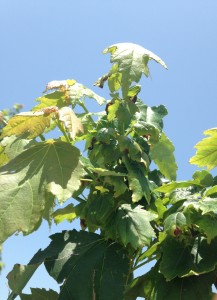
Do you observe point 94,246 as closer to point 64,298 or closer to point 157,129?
point 64,298

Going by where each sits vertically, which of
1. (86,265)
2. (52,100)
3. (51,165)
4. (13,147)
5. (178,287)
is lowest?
(178,287)

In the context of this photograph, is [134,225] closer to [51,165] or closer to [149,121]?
[51,165]

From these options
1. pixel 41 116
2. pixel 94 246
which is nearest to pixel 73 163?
pixel 41 116

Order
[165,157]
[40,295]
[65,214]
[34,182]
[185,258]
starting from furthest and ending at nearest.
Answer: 1. [165,157]
2. [65,214]
3. [40,295]
4. [185,258]
5. [34,182]

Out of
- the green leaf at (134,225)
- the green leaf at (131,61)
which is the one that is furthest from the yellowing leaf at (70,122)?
the green leaf at (134,225)

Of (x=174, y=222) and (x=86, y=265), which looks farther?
(x=86, y=265)

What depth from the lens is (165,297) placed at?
4.88ft

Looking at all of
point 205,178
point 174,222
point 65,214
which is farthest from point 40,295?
point 205,178

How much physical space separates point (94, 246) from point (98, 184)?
0.62 feet

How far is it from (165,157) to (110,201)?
435mm

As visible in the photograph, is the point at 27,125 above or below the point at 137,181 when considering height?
above

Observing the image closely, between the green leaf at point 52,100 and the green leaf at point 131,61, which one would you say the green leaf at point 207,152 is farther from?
the green leaf at point 52,100

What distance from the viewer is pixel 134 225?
1.43 meters

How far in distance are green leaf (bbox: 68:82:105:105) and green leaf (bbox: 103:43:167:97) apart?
0.17 metres
